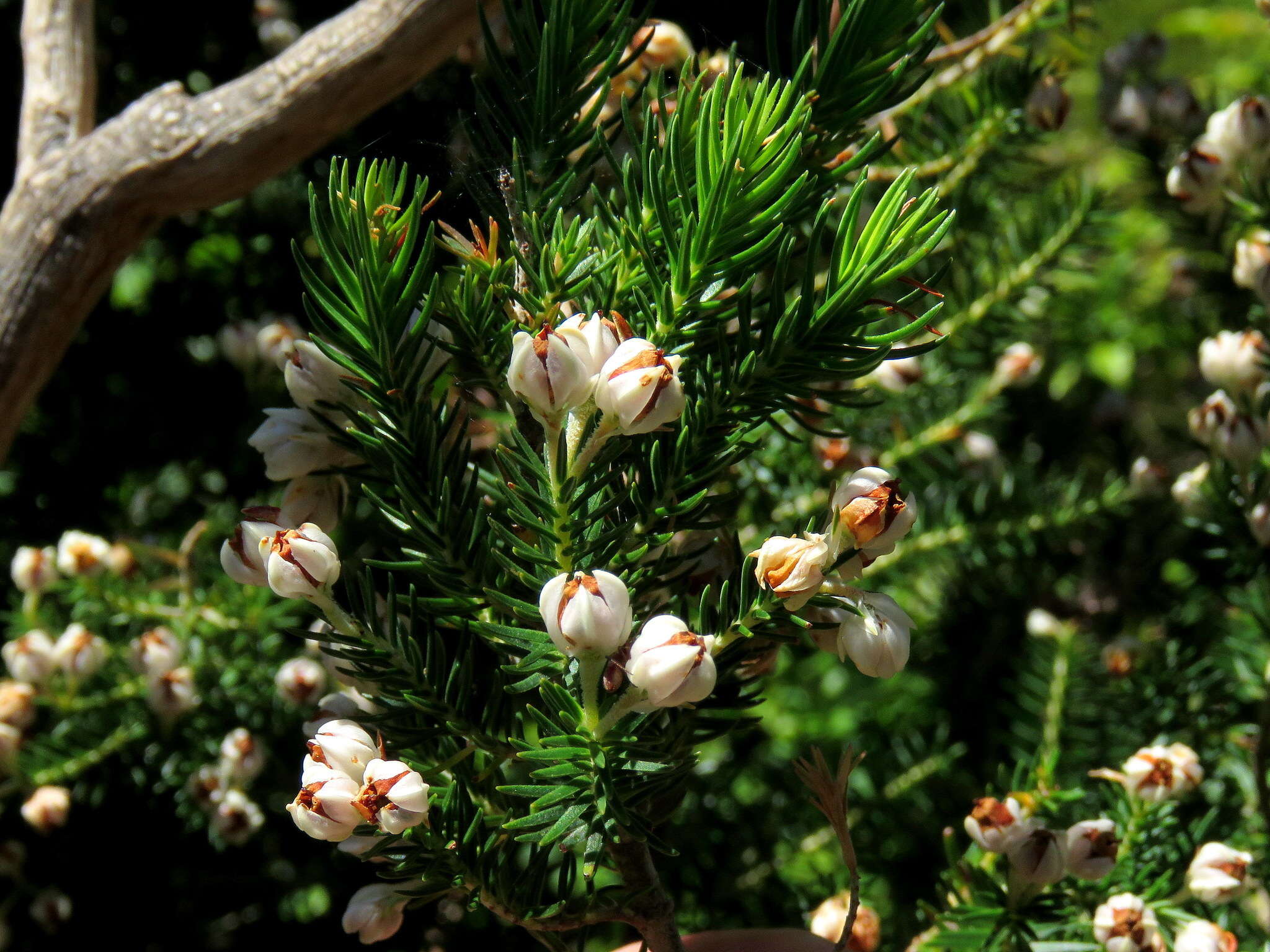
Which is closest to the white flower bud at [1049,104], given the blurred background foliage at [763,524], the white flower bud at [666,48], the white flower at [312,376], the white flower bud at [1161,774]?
the blurred background foliage at [763,524]

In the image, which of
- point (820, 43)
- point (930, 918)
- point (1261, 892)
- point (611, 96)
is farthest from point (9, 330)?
point (1261, 892)

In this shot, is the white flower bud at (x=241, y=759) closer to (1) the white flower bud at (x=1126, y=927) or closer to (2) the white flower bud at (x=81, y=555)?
(2) the white flower bud at (x=81, y=555)

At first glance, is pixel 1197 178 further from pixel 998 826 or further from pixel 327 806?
pixel 327 806

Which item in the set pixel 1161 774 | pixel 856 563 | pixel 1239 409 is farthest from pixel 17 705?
pixel 1239 409

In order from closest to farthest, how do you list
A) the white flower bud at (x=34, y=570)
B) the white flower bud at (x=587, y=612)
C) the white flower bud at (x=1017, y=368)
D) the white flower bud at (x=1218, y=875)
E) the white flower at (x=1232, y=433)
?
the white flower bud at (x=587, y=612) → the white flower bud at (x=1218, y=875) → the white flower at (x=1232, y=433) → the white flower bud at (x=34, y=570) → the white flower bud at (x=1017, y=368)

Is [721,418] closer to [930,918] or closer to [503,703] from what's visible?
[503,703]

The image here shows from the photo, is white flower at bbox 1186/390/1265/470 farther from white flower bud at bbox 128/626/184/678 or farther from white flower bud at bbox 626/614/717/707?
white flower bud at bbox 128/626/184/678
